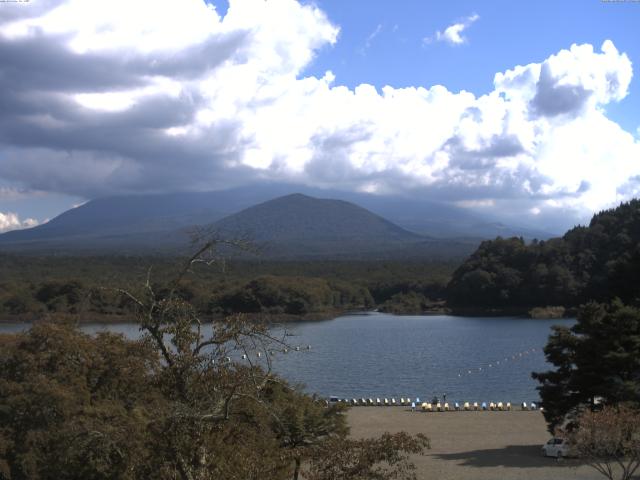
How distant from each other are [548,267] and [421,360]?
102 ft

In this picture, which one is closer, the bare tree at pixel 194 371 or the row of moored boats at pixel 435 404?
the bare tree at pixel 194 371

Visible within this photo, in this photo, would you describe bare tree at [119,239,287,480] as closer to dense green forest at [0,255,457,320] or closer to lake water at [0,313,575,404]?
lake water at [0,313,575,404]

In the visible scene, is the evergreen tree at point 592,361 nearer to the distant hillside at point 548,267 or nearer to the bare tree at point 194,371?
the bare tree at point 194,371

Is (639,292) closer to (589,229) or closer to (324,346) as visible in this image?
(324,346)

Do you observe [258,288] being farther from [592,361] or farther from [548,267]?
[592,361]

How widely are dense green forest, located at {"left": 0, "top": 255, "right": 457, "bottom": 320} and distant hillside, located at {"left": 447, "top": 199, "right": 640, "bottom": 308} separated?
584 cm

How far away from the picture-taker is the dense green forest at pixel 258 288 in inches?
2265

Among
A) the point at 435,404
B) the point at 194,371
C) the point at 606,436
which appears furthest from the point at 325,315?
the point at 194,371

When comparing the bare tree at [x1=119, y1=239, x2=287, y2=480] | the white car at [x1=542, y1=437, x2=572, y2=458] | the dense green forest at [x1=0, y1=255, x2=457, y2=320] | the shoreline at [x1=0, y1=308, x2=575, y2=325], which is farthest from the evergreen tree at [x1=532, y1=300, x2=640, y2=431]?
the shoreline at [x1=0, y1=308, x2=575, y2=325]

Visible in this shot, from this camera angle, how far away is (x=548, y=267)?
6375 cm

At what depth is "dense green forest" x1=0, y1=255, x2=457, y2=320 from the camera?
57.5 meters

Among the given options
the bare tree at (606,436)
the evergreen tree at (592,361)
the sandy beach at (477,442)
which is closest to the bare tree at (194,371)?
the bare tree at (606,436)

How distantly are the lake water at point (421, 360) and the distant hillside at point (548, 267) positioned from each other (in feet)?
22.0

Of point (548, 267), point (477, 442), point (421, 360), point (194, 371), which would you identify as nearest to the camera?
point (194, 371)
